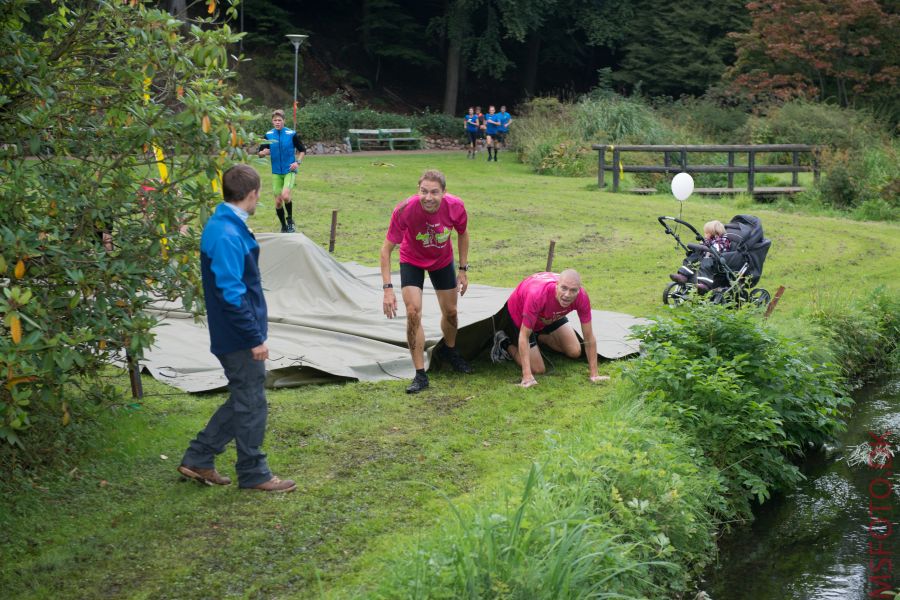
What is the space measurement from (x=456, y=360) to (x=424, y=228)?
53.6 inches

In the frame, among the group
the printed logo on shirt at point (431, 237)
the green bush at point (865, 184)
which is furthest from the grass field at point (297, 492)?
the green bush at point (865, 184)

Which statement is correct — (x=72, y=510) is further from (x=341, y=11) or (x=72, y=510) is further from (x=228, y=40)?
(x=341, y=11)

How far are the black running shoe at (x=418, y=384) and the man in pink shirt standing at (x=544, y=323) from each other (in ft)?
2.58

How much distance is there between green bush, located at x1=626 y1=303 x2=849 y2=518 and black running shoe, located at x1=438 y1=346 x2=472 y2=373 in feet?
5.12

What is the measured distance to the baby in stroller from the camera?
1057 cm

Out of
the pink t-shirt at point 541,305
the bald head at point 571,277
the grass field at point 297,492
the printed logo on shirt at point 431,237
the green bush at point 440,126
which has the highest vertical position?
the green bush at point 440,126

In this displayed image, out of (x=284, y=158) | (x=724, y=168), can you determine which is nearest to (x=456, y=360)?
(x=284, y=158)

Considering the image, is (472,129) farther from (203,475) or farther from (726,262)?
(203,475)

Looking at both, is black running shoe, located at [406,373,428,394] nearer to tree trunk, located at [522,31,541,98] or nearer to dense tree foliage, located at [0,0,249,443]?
dense tree foliage, located at [0,0,249,443]

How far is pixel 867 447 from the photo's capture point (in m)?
8.30

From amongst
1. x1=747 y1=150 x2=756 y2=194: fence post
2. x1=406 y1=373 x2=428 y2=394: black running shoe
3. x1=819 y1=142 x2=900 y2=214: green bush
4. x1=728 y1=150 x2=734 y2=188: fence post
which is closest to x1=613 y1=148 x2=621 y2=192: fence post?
x1=728 y1=150 x2=734 y2=188: fence post

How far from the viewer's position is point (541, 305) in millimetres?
7895

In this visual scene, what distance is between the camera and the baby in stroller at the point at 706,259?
1057cm

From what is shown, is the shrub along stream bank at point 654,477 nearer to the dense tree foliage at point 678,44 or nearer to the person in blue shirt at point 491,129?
the person in blue shirt at point 491,129
